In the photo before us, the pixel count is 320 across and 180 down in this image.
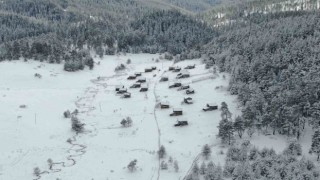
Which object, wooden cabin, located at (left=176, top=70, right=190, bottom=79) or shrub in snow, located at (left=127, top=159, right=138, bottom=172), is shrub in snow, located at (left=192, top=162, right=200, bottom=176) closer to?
shrub in snow, located at (left=127, top=159, right=138, bottom=172)

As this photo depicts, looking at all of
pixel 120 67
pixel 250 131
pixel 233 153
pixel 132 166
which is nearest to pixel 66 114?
pixel 132 166

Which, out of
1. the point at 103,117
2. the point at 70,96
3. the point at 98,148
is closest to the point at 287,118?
the point at 98,148

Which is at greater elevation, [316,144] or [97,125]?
[316,144]

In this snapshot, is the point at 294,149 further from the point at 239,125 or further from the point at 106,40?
the point at 106,40

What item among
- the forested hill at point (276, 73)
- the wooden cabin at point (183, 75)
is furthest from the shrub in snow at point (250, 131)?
the wooden cabin at point (183, 75)

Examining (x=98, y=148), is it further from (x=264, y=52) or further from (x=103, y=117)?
(x=264, y=52)

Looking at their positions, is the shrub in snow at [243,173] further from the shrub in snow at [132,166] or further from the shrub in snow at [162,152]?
the shrub in snow at [132,166]
